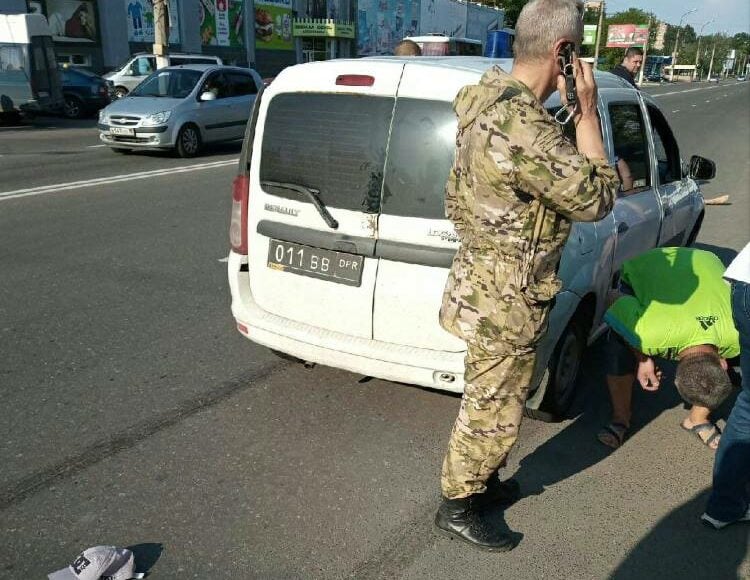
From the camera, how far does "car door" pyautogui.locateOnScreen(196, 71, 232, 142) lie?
13297 mm

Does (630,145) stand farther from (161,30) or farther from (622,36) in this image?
(622,36)

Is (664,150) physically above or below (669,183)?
above

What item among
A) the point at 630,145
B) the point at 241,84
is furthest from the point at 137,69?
the point at 630,145

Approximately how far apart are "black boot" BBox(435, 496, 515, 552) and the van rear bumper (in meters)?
0.62

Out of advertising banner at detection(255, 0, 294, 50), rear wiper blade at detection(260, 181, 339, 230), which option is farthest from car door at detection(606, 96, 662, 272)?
advertising banner at detection(255, 0, 294, 50)

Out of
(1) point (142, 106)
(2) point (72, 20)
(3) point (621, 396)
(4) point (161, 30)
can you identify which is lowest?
(3) point (621, 396)

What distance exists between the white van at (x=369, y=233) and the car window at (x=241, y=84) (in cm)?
1114

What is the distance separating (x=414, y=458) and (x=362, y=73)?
1818 millimetres

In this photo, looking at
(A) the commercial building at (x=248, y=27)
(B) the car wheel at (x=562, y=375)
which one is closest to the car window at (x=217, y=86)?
(B) the car wheel at (x=562, y=375)

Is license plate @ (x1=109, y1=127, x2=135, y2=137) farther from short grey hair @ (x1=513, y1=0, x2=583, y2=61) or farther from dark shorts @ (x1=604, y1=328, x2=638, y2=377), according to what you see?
short grey hair @ (x1=513, y1=0, x2=583, y2=61)

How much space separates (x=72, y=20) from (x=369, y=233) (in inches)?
1175

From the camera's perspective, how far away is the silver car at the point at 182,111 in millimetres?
12531

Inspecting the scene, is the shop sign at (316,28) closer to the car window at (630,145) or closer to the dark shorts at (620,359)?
the car window at (630,145)

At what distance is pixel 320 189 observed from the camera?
3.37m
